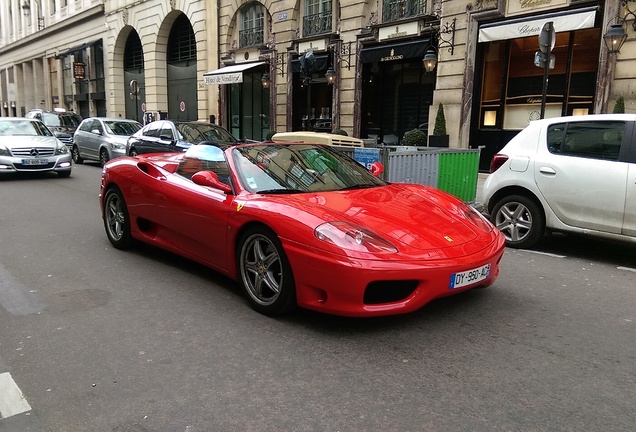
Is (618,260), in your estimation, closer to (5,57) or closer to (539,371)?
(539,371)

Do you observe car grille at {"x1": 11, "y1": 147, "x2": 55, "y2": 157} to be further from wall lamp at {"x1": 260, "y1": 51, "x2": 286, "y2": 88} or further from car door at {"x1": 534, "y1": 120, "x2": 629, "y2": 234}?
car door at {"x1": 534, "y1": 120, "x2": 629, "y2": 234}

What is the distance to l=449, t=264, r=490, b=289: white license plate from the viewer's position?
3656 mm

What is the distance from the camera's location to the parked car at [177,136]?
1266 cm

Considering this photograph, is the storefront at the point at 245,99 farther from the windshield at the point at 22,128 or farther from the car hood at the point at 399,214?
the car hood at the point at 399,214

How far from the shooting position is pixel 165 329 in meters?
3.82

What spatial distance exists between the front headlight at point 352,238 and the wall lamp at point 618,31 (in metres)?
10.8

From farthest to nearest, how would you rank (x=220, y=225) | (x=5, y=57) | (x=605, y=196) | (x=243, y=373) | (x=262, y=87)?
(x=5, y=57) < (x=262, y=87) < (x=605, y=196) < (x=220, y=225) < (x=243, y=373)

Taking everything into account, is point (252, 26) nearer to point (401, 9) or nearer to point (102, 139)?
point (401, 9)

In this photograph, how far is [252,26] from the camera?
23.5 metres

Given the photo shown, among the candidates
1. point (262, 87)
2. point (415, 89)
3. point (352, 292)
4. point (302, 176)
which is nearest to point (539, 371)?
point (352, 292)

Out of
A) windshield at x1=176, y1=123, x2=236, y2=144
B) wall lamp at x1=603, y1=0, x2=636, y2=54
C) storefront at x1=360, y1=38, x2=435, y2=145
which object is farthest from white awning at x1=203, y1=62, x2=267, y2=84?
wall lamp at x1=603, y1=0, x2=636, y2=54

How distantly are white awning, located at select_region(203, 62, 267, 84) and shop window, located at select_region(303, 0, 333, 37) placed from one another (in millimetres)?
2772

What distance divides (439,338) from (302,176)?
1838 mm

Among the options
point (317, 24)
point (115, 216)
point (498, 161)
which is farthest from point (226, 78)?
point (498, 161)
